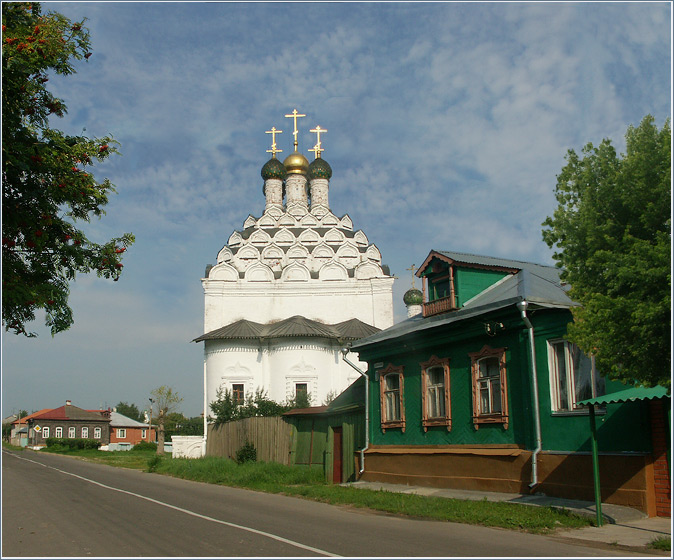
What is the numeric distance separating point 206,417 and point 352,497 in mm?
24475

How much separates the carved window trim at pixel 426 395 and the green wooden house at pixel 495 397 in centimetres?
3

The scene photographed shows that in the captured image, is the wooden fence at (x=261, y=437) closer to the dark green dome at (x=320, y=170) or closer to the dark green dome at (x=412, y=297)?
the dark green dome at (x=412, y=297)

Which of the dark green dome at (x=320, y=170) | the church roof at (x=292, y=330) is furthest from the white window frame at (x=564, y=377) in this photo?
the dark green dome at (x=320, y=170)

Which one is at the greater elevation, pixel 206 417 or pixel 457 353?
pixel 457 353

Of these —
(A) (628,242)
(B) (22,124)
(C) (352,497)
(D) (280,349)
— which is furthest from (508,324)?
(D) (280,349)

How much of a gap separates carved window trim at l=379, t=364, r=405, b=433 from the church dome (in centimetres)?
3350

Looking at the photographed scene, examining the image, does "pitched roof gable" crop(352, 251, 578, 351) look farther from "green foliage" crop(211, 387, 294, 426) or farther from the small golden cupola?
the small golden cupola

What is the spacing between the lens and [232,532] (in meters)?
10.1

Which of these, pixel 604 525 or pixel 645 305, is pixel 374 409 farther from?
pixel 645 305

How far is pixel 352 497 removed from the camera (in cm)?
1530

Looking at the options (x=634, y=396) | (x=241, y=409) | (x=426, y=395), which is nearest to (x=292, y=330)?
(x=241, y=409)

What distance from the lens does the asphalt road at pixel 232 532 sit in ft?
28.3

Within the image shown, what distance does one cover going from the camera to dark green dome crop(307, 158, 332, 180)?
170 ft

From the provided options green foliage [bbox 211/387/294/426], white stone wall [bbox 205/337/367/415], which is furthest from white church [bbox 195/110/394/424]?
green foliage [bbox 211/387/294/426]
